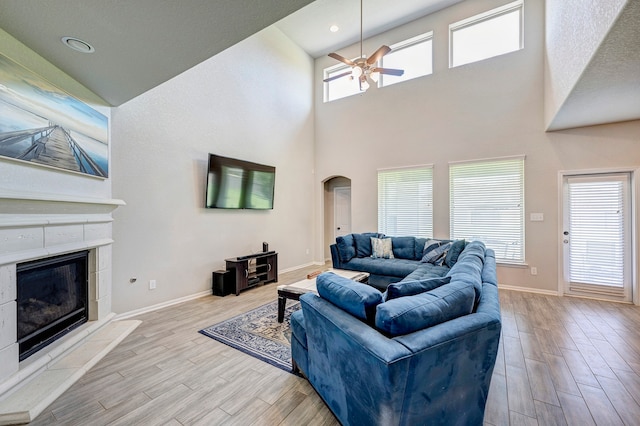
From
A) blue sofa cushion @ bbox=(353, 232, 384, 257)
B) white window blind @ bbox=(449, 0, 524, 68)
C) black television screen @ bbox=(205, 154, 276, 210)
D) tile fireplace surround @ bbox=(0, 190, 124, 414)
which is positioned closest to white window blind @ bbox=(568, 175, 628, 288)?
white window blind @ bbox=(449, 0, 524, 68)

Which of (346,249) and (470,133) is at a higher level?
(470,133)

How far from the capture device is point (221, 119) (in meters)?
4.71

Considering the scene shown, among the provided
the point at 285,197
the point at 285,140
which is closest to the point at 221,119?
the point at 285,140

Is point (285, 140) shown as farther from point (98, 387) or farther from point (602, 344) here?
point (602, 344)

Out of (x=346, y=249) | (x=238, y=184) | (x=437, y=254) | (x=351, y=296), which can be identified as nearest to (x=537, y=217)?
(x=437, y=254)

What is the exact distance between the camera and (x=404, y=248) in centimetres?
506

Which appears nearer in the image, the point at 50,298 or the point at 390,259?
the point at 50,298

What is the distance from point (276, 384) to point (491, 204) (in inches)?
188

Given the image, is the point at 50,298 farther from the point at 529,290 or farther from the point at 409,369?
the point at 529,290

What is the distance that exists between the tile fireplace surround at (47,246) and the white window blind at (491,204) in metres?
5.48

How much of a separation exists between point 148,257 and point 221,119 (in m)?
2.54

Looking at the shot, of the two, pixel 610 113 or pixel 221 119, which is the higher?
pixel 221 119

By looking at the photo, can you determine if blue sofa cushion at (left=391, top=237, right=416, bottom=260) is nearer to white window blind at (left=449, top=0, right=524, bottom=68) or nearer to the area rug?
the area rug

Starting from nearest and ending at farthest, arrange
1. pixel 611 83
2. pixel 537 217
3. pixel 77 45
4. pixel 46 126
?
pixel 77 45
pixel 46 126
pixel 611 83
pixel 537 217
